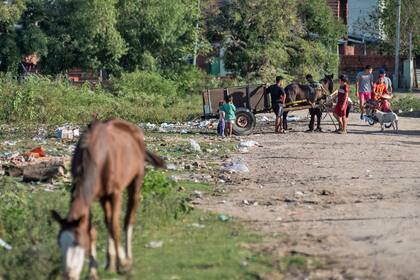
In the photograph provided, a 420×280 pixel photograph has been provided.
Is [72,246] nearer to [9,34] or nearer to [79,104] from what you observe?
[79,104]

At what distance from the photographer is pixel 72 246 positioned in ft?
25.5

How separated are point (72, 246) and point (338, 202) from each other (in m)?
6.31

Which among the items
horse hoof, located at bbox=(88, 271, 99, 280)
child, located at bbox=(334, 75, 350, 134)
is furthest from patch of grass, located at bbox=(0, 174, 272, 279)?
child, located at bbox=(334, 75, 350, 134)

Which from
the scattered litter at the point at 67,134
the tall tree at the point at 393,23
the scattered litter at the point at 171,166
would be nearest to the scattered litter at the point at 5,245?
the scattered litter at the point at 171,166

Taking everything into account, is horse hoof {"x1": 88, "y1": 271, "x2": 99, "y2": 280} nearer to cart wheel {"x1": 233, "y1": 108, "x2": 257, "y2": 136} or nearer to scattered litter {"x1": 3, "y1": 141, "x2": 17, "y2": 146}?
scattered litter {"x1": 3, "y1": 141, "x2": 17, "y2": 146}

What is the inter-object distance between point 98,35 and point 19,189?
86.3 ft

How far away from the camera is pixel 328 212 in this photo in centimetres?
1240

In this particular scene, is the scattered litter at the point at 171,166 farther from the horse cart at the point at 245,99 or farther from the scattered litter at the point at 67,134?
the horse cart at the point at 245,99

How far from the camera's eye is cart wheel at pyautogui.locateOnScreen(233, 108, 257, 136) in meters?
24.8

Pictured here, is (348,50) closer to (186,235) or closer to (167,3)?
(167,3)

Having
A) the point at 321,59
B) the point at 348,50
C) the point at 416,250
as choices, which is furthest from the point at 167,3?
the point at 416,250

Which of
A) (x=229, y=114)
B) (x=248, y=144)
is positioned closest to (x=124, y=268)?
(x=248, y=144)

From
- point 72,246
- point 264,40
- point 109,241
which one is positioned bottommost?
point 109,241

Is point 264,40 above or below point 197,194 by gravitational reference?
above
